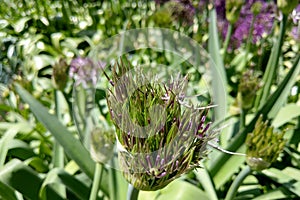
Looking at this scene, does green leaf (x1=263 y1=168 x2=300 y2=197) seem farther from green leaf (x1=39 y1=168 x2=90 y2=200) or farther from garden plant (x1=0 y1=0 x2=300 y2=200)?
green leaf (x1=39 y1=168 x2=90 y2=200)

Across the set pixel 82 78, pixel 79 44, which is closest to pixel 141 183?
pixel 82 78

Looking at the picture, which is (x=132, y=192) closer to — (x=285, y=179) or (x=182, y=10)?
(x=285, y=179)

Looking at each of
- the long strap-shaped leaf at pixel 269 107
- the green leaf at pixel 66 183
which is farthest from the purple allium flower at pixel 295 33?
the green leaf at pixel 66 183

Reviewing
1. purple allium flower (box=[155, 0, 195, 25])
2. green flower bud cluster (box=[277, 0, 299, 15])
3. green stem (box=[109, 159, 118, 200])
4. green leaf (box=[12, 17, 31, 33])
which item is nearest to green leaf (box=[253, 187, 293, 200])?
green stem (box=[109, 159, 118, 200])

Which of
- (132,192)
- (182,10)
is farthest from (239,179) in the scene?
(182,10)

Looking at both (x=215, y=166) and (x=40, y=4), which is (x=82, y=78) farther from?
(x=40, y=4)

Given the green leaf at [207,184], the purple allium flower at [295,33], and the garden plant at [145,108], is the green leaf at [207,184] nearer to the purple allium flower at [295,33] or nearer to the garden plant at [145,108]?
the garden plant at [145,108]
